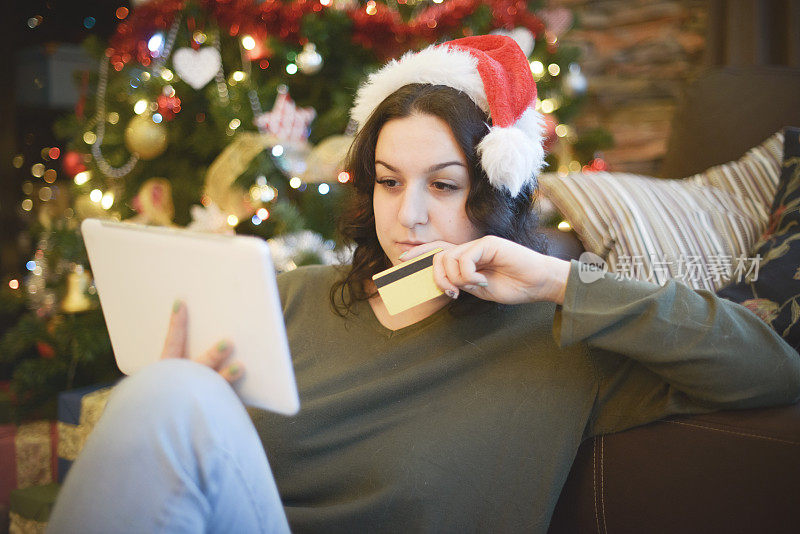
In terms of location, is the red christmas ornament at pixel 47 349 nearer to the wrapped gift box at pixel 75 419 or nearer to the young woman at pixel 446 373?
the wrapped gift box at pixel 75 419

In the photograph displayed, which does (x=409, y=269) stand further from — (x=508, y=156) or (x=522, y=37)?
(x=522, y=37)

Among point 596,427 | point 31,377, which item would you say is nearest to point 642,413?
point 596,427

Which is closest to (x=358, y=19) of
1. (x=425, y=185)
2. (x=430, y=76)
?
(x=430, y=76)

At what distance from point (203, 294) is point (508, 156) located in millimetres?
450

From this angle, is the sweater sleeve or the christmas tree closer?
the sweater sleeve

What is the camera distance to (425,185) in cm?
95

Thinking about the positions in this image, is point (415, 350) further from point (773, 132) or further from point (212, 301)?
point (773, 132)

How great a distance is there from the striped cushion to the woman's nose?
38cm

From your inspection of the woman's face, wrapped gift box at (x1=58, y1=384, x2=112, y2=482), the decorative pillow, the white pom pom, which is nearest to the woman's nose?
the woman's face

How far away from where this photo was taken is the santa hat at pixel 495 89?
3.00 feet

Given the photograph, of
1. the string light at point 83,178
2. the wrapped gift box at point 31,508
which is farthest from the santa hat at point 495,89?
the string light at point 83,178

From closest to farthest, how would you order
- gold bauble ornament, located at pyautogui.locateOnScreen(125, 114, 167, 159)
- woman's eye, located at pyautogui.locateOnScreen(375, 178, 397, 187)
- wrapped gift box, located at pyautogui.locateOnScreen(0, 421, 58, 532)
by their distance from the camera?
woman's eye, located at pyautogui.locateOnScreen(375, 178, 397, 187) → wrapped gift box, located at pyautogui.locateOnScreen(0, 421, 58, 532) → gold bauble ornament, located at pyautogui.locateOnScreen(125, 114, 167, 159)

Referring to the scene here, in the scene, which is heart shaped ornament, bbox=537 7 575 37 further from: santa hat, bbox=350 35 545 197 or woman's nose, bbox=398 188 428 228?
woman's nose, bbox=398 188 428 228

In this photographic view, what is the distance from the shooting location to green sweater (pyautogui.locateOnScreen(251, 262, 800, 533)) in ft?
2.64
